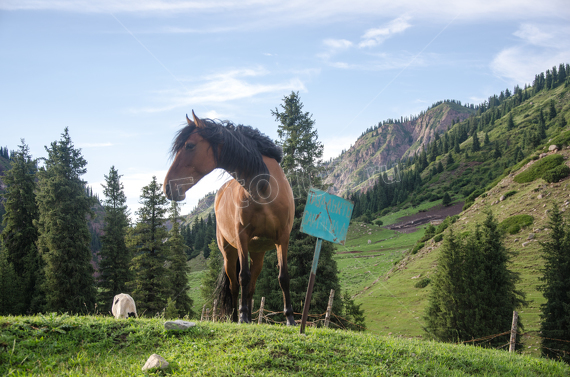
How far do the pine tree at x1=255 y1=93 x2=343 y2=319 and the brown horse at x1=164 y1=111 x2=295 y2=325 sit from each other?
14.2 m

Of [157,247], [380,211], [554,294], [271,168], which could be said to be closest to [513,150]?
[380,211]

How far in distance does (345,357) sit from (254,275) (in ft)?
10.6

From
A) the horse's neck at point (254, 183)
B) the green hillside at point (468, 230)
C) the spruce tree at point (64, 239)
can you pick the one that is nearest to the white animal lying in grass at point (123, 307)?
the horse's neck at point (254, 183)

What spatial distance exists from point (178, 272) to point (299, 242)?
17.9m

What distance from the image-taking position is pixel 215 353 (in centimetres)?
467

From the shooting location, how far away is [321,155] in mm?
27188

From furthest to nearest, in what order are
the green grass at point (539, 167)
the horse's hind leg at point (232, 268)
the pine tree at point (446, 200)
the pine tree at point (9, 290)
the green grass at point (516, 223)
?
the pine tree at point (446, 200), the green grass at point (539, 167), the green grass at point (516, 223), the pine tree at point (9, 290), the horse's hind leg at point (232, 268)

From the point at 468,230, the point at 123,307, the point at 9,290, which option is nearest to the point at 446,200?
the point at 468,230

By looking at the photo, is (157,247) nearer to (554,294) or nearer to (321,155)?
(321,155)

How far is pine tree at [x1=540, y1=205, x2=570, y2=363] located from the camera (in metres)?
18.8

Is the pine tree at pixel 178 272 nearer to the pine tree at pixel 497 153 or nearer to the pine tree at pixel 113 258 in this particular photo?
the pine tree at pixel 113 258

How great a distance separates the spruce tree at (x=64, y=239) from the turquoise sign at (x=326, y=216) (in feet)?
89.7

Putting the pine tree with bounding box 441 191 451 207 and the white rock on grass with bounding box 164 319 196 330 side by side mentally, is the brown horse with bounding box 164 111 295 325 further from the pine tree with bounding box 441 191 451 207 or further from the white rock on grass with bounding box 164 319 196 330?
the pine tree with bounding box 441 191 451 207

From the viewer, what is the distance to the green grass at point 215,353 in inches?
170
